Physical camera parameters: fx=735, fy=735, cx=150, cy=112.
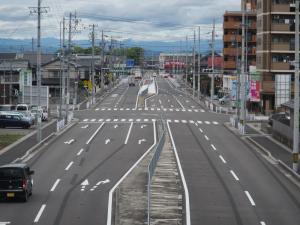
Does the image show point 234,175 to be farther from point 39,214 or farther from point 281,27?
point 281,27

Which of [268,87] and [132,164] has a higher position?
[268,87]

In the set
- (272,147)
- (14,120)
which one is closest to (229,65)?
(14,120)

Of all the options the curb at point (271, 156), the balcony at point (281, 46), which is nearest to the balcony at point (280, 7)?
the balcony at point (281, 46)

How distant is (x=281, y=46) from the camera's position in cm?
8244

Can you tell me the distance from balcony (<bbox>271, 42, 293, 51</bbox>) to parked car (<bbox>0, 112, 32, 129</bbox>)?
33.0 meters

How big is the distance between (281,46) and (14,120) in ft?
113

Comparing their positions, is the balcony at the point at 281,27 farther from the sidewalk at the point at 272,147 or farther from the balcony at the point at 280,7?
the sidewalk at the point at 272,147

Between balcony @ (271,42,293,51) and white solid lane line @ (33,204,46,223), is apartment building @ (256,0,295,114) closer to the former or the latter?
balcony @ (271,42,293,51)

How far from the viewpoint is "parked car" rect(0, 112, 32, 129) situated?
61406mm

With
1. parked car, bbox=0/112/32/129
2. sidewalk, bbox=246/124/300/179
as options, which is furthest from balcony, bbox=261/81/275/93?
parked car, bbox=0/112/32/129

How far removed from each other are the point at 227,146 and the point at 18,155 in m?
14.5

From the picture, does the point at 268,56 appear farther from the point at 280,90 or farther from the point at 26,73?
the point at 26,73

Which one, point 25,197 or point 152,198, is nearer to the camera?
point 25,197

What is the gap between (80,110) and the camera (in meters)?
87.2
